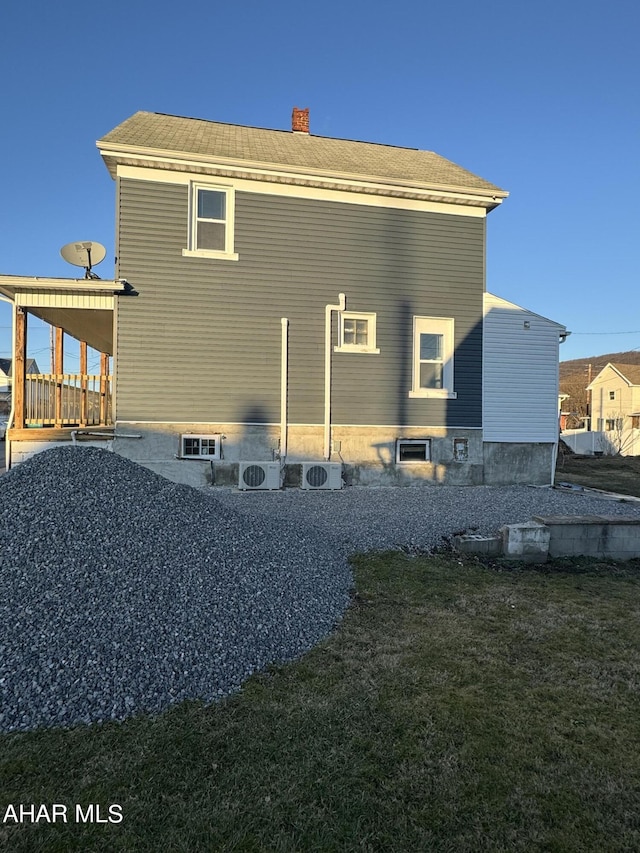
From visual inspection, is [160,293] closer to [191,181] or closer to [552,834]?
[191,181]

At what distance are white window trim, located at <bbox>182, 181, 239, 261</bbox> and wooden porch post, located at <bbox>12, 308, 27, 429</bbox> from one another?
3.29 meters

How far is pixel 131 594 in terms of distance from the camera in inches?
130

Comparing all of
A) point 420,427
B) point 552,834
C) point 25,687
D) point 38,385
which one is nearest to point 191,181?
point 38,385

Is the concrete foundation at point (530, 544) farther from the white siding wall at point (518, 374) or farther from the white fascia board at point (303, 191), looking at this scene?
the white fascia board at point (303, 191)

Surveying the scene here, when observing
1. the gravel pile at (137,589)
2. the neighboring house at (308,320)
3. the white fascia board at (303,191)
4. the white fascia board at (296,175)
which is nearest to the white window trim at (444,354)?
the neighboring house at (308,320)

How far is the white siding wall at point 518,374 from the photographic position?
10.6 m

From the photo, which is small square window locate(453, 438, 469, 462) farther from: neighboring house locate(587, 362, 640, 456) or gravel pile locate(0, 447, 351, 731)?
neighboring house locate(587, 362, 640, 456)

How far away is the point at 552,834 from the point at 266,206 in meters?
10.1

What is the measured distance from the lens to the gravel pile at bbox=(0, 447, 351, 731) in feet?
8.59

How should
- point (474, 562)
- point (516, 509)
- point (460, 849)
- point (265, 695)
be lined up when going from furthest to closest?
1. point (516, 509)
2. point (474, 562)
3. point (265, 695)
4. point (460, 849)

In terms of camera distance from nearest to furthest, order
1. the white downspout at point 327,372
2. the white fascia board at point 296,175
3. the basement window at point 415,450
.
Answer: the white fascia board at point 296,175 < the white downspout at point 327,372 < the basement window at point 415,450

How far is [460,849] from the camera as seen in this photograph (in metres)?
1.72

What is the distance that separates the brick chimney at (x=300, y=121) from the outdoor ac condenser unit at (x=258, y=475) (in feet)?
30.7

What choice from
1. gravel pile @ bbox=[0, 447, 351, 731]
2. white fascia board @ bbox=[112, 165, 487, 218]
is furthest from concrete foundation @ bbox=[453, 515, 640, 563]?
white fascia board @ bbox=[112, 165, 487, 218]
